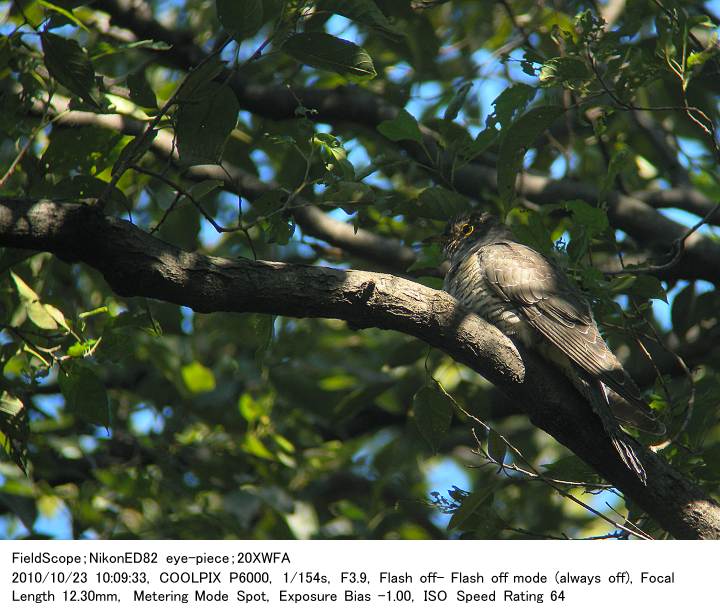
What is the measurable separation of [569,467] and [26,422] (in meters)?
2.16

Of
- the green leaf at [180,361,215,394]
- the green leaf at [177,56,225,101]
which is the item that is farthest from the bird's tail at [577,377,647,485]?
the green leaf at [180,361,215,394]

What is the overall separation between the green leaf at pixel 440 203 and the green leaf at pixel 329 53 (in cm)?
76

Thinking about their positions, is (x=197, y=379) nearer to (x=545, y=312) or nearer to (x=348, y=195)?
(x=545, y=312)

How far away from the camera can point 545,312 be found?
3.85 meters

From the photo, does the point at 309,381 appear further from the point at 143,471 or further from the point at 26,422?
the point at 26,422

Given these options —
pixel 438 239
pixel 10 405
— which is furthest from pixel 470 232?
pixel 10 405

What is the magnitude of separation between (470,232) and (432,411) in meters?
1.63

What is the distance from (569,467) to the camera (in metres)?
3.32

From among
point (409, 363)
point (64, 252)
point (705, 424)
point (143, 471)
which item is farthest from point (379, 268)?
point (64, 252)

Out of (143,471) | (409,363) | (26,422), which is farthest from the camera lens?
(143,471)

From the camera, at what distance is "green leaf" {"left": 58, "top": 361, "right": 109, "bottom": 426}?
3074 millimetres

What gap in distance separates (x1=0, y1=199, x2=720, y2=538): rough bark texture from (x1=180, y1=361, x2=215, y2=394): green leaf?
2.50 metres

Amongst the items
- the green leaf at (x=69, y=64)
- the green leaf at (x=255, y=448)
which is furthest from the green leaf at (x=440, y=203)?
the green leaf at (x=255, y=448)

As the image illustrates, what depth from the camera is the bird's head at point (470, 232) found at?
462cm
